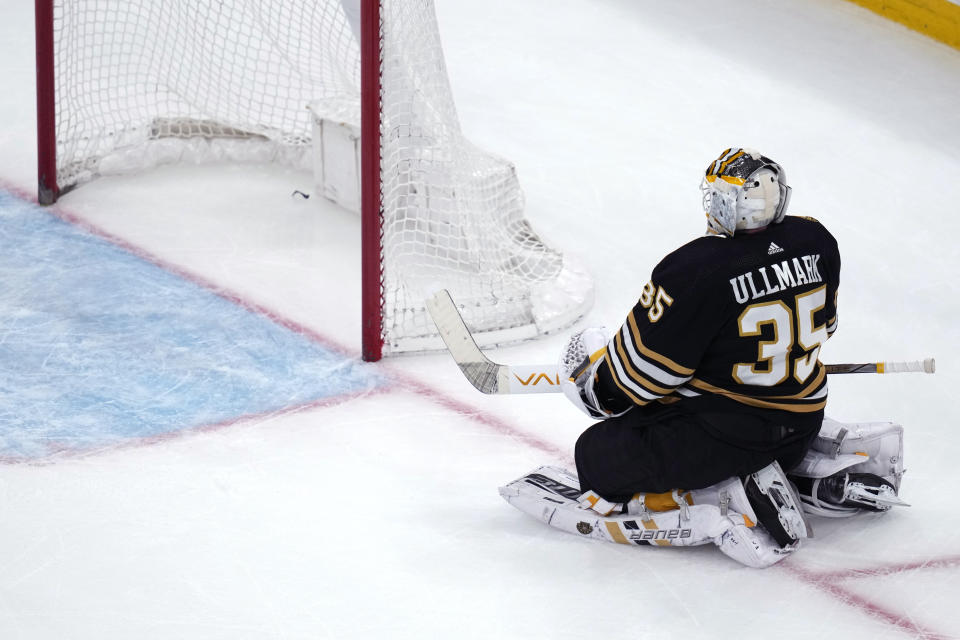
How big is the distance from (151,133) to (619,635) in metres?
3.00

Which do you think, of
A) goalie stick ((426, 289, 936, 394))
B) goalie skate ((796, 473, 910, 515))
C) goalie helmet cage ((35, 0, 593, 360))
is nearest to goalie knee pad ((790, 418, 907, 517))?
goalie skate ((796, 473, 910, 515))

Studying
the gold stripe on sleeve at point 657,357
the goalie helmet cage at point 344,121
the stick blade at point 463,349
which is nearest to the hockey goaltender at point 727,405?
the gold stripe on sleeve at point 657,357

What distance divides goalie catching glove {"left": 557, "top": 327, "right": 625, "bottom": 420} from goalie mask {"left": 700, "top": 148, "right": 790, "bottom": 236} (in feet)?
1.17

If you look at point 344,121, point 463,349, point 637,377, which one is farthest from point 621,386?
point 344,121

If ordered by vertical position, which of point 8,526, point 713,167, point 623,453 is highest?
point 713,167

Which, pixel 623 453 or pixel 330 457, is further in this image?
pixel 330 457

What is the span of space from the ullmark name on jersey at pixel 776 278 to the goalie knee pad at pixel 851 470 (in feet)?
1.39

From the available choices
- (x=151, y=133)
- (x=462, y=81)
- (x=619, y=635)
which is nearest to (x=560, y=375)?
(x=619, y=635)

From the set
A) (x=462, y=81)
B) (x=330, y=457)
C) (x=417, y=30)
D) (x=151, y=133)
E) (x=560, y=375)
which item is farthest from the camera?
(x=462, y=81)

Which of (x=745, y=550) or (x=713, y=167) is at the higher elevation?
(x=713, y=167)

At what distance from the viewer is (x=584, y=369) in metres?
2.79

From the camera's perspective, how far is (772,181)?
2555mm

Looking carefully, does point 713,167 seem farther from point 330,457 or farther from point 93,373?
point 93,373

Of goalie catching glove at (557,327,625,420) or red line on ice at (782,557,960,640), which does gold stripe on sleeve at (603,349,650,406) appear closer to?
goalie catching glove at (557,327,625,420)
